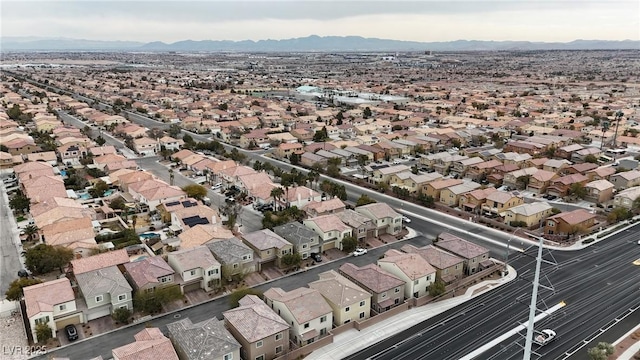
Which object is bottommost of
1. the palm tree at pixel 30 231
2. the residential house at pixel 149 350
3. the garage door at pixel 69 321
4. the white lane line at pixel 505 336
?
the white lane line at pixel 505 336

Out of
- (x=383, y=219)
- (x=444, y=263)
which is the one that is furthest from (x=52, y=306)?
(x=383, y=219)

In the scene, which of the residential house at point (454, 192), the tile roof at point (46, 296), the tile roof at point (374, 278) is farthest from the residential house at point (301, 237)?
the residential house at point (454, 192)

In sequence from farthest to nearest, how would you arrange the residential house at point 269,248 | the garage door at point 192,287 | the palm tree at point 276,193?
the palm tree at point 276,193 < the residential house at point 269,248 < the garage door at point 192,287

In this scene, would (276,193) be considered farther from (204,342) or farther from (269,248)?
(204,342)

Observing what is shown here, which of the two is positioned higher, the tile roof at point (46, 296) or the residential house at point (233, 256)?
the tile roof at point (46, 296)

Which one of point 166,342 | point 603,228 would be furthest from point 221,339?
point 603,228

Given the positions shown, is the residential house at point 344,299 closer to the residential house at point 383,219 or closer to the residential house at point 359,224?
the residential house at point 359,224
